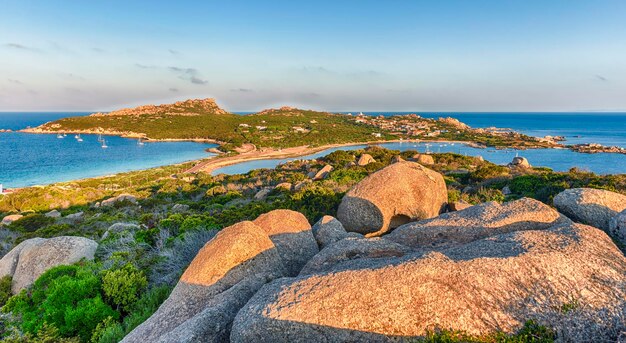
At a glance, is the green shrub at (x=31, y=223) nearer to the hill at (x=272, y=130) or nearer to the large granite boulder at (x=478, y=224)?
the large granite boulder at (x=478, y=224)

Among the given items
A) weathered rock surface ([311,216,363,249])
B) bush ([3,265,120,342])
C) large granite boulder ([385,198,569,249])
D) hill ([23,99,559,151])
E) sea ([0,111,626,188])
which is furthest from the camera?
hill ([23,99,559,151])

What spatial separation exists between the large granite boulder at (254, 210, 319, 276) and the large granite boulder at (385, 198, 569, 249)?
2301 mm

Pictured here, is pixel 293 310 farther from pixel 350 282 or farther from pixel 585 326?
pixel 585 326

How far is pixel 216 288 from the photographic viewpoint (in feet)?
21.7

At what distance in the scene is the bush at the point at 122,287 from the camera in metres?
8.56

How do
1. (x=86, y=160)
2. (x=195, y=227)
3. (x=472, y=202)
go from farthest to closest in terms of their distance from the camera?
(x=86, y=160)
(x=472, y=202)
(x=195, y=227)

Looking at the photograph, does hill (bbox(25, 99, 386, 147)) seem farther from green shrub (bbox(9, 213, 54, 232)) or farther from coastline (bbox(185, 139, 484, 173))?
green shrub (bbox(9, 213, 54, 232))

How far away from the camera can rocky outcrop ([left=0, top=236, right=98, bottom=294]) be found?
11312mm

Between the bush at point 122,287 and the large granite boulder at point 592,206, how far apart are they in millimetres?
12509

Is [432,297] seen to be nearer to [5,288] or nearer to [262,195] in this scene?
[5,288]

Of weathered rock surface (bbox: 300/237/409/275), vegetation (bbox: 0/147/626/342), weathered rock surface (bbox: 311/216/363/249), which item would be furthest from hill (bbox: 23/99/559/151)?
weathered rock surface (bbox: 300/237/409/275)

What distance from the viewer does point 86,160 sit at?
77.1 meters

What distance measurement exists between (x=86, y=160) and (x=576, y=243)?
92.7 m

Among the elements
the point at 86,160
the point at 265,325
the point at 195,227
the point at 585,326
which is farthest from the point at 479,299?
the point at 86,160
